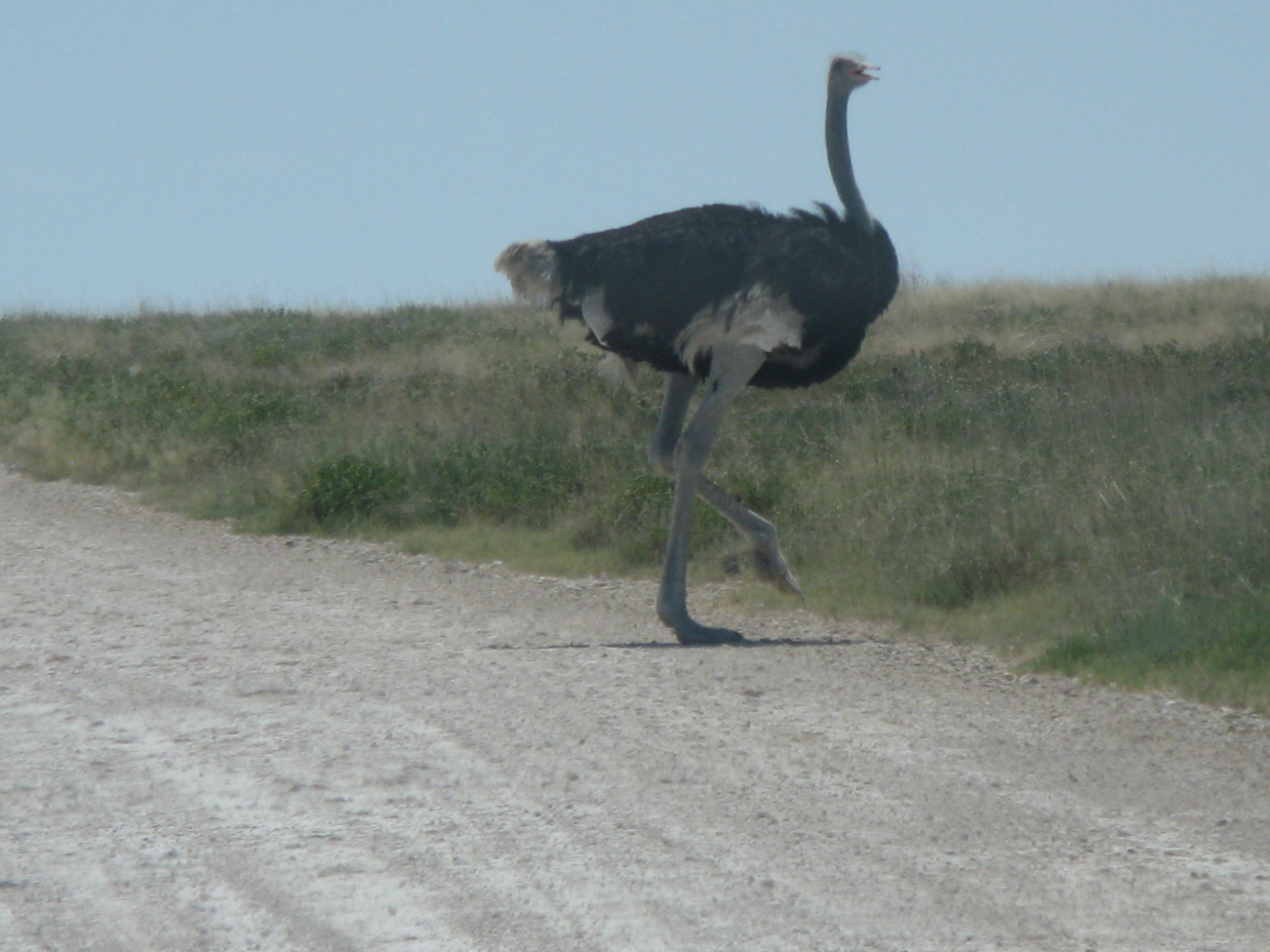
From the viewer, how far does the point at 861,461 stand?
10.1 m

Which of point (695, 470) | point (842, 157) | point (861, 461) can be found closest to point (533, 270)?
point (695, 470)

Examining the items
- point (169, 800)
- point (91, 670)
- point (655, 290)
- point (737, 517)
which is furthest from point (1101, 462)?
point (169, 800)

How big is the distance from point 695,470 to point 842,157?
5.12 feet

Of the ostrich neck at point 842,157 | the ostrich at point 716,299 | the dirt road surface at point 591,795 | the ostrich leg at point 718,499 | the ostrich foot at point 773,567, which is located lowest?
the dirt road surface at point 591,795

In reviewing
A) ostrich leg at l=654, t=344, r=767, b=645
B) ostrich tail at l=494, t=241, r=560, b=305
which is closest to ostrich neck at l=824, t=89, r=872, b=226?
ostrich leg at l=654, t=344, r=767, b=645

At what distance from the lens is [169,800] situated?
4.73 metres

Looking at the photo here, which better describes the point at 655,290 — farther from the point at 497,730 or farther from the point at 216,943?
the point at 216,943

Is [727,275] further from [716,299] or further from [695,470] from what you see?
[695,470]

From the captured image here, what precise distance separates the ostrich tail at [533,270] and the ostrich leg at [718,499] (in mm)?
689

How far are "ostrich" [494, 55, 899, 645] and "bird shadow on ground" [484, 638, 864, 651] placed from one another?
8 cm

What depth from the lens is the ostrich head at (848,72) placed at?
814cm

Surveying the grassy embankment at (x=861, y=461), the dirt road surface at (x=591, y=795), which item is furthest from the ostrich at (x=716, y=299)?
the grassy embankment at (x=861, y=461)

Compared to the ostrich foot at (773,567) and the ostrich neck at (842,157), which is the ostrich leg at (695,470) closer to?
the ostrich foot at (773,567)

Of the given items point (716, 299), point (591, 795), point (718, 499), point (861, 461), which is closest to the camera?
point (591, 795)
